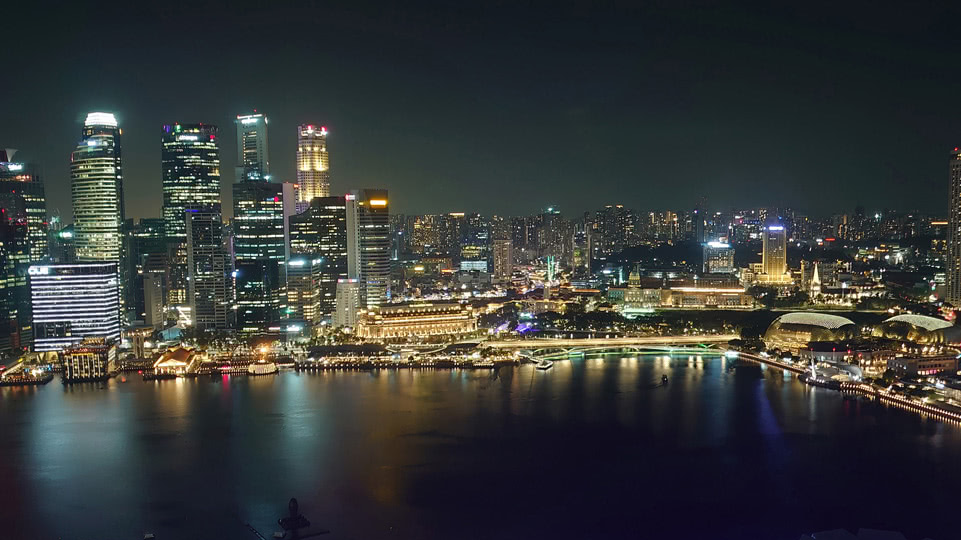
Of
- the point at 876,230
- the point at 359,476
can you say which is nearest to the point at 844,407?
the point at 359,476

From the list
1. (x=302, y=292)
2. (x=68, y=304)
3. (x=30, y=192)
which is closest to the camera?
(x=68, y=304)

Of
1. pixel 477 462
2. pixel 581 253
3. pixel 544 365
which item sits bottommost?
pixel 477 462

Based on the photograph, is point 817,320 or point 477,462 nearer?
point 477,462

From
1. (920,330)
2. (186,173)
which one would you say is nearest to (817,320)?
(920,330)

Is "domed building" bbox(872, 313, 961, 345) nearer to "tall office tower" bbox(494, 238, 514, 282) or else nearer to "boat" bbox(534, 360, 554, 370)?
"boat" bbox(534, 360, 554, 370)

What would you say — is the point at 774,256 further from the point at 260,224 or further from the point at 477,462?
the point at 477,462

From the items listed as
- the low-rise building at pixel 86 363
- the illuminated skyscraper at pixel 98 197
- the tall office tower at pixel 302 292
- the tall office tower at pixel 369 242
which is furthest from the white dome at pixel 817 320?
the illuminated skyscraper at pixel 98 197

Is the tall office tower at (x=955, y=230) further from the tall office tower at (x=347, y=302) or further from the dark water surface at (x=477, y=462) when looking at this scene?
the tall office tower at (x=347, y=302)

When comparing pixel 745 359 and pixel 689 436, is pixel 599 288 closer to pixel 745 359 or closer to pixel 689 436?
pixel 745 359
